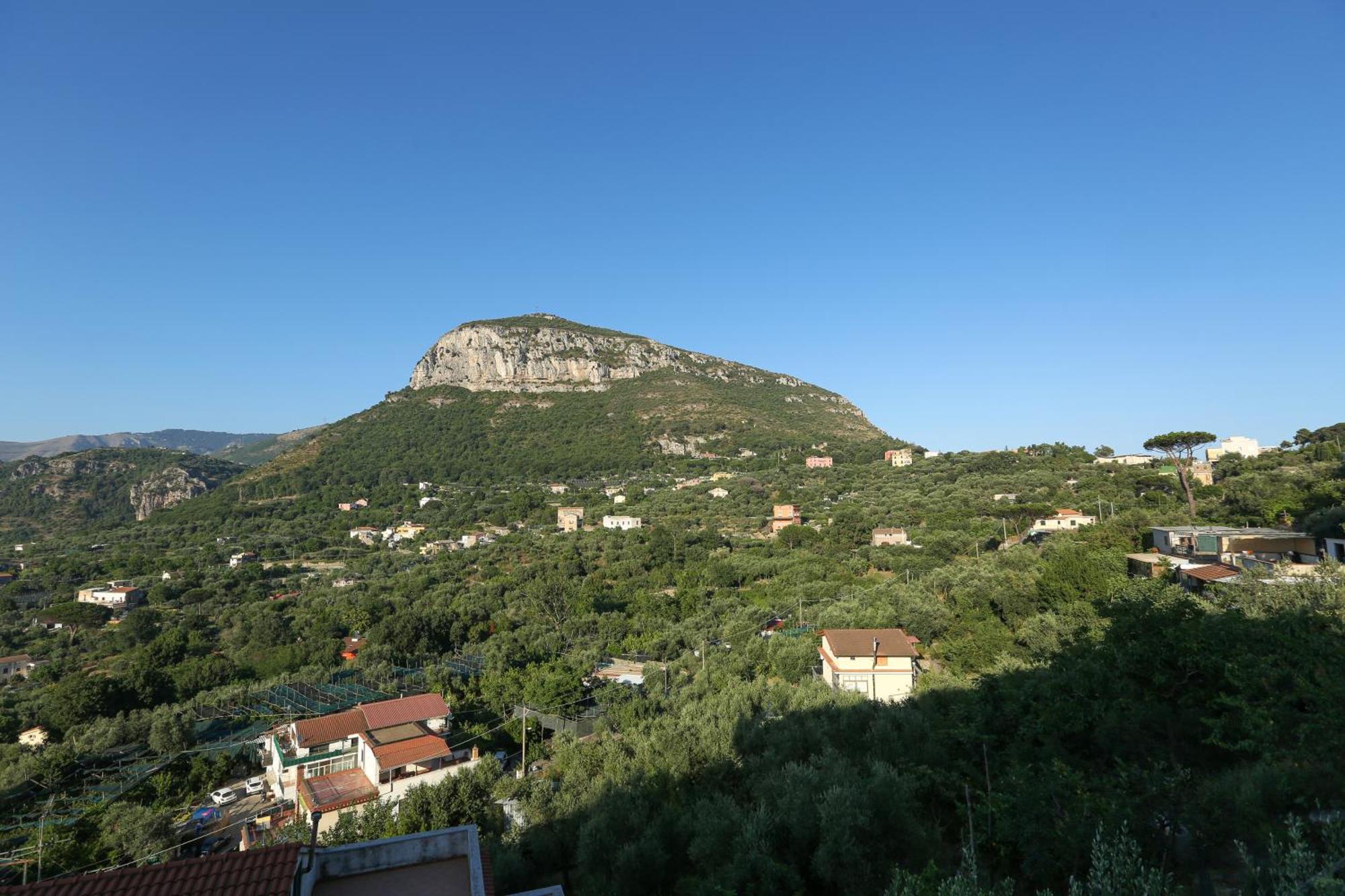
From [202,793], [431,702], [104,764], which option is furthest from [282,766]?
[104,764]

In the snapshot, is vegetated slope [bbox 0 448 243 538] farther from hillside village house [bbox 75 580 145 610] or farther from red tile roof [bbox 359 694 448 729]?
red tile roof [bbox 359 694 448 729]

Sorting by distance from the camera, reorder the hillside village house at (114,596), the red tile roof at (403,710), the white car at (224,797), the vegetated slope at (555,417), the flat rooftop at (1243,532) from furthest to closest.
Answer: the vegetated slope at (555,417) → the hillside village house at (114,596) → the flat rooftop at (1243,532) → the red tile roof at (403,710) → the white car at (224,797)

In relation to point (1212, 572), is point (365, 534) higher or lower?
lower

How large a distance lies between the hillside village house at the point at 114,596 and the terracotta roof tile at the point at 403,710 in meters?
35.2

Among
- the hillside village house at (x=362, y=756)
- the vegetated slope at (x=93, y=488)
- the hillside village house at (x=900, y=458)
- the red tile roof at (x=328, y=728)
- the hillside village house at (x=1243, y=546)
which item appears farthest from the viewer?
the vegetated slope at (x=93, y=488)

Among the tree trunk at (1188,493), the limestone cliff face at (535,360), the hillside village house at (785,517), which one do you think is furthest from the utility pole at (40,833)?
the limestone cliff face at (535,360)

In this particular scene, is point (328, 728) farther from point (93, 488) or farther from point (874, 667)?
point (93, 488)

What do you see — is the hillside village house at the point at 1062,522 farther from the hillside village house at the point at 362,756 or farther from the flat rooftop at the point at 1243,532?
the hillside village house at the point at 362,756

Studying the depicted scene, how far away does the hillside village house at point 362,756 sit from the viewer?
15.0 m

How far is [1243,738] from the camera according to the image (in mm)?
8492

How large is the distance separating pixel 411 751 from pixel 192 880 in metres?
12.7

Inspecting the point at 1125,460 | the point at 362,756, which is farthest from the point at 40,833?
the point at 1125,460

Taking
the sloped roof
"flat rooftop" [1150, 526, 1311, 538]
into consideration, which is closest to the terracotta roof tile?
the sloped roof

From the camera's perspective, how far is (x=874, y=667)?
17.8 meters
